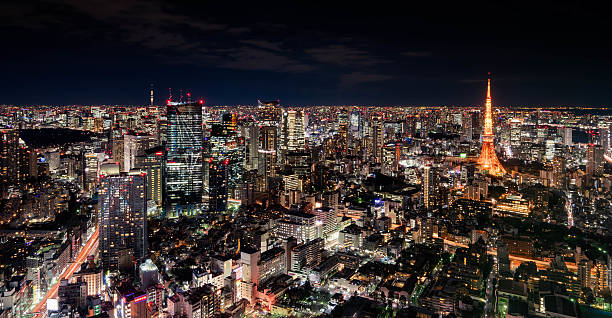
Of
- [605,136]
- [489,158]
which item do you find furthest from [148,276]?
[605,136]

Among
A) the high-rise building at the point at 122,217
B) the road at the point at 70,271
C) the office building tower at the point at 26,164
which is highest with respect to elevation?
the office building tower at the point at 26,164

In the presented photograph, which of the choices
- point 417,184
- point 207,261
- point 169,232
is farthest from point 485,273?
point 417,184

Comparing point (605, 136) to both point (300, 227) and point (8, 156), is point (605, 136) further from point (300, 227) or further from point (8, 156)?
point (8, 156)

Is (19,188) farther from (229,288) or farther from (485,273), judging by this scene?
(485,273)

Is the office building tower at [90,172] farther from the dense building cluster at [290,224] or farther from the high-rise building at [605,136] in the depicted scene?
the high-rise building at [605,136]

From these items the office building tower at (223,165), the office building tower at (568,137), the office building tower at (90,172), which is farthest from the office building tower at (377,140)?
the office building tower at (90,172)

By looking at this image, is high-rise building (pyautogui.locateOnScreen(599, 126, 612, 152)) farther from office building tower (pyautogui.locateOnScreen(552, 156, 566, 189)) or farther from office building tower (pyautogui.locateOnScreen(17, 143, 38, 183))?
→ office building tower (pyautogui.locateOnScreen(17, 143, 38, 183))
